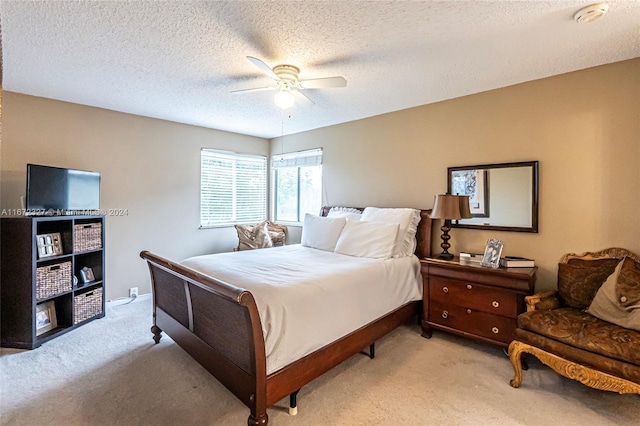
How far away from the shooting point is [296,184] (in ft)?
17.8

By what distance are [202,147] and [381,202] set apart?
8.91ft

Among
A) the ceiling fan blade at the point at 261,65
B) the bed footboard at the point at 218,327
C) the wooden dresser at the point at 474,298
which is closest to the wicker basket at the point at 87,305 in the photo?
the bed footboard at the point at 218,327

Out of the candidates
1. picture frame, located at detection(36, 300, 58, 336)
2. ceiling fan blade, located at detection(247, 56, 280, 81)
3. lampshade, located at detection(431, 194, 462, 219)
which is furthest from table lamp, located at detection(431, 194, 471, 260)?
picture frame, located at detection(36, 300, 58, 336)

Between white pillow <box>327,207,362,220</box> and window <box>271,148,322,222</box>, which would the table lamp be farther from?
window <box>271,148,322,222</box>

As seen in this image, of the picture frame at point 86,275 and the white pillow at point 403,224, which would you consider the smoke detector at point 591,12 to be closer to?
the white pillow at point 403,224

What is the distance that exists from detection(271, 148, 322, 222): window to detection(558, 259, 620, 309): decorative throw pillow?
123 inches

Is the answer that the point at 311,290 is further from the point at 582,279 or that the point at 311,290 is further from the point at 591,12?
the point at 591,12

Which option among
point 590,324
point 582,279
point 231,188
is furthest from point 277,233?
point 590,324

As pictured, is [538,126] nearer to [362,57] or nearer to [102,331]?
[362,57]

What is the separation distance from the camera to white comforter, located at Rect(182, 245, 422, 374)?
83.4 inches

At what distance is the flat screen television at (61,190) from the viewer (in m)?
3.09

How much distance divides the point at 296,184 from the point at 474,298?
326 cm

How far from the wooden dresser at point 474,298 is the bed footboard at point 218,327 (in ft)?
6.29

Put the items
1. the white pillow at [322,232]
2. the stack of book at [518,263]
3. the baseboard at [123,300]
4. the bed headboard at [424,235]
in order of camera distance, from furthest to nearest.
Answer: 1. the baseboard at [123,300]
2. the white pillow at [322,232]
3. the bed headboard at [424,235]
4. the stack of book at [518,263]
